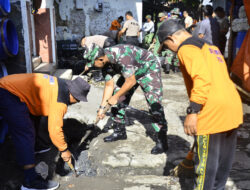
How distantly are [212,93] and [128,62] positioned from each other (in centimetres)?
158

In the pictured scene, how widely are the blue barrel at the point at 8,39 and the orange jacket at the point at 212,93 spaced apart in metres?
2.96

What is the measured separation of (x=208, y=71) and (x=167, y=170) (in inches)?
75.6

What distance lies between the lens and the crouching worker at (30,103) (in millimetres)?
2869

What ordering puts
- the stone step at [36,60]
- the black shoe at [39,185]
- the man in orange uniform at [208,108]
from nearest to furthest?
the man in orange uniform at [208,108], the black shoe at [39,185], the stone step at [36,60]

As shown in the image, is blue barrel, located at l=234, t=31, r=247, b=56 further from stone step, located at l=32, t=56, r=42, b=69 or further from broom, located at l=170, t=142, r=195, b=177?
stone step, located at l=32, t=56, r=42, b=69

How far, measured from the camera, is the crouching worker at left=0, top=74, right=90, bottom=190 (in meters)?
2.87

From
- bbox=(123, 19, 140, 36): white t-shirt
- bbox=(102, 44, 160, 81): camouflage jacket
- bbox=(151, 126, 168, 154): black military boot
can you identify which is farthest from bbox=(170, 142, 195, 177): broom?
bbox=(123, 19, 140, 36): white t-shirt

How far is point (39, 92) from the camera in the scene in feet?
9.46

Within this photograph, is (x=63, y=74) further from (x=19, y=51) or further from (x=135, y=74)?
(x=135, y=74)

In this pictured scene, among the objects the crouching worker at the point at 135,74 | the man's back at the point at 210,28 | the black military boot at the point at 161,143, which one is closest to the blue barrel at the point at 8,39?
the crouching worker at the point at 135,74

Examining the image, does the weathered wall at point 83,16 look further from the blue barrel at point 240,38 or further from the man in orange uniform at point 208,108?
the man in orange uniform at point 208,108

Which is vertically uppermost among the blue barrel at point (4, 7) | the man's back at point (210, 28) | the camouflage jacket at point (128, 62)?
the blue barrel at point (4, 7)

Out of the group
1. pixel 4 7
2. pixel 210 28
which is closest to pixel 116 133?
pixel 4 7

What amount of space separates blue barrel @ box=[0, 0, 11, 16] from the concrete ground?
1924mm
